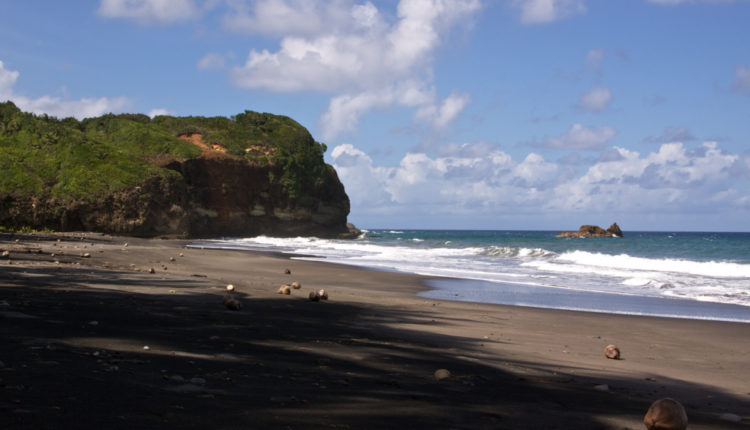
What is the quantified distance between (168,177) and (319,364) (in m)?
44.8

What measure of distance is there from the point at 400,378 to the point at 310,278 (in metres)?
12.8

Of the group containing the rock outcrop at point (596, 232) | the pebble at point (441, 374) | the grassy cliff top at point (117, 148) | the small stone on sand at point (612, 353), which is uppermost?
the grassy cliff top at point (117, 148)

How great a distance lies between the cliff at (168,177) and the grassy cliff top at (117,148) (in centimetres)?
9

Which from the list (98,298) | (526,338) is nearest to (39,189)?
(98,298)

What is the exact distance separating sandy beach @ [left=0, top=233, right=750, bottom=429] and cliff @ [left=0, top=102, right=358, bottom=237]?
31.7m

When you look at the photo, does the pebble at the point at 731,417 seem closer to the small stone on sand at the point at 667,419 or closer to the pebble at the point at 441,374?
the small stone on sand at the point at 667,419

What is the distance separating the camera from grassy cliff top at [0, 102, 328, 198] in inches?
1534

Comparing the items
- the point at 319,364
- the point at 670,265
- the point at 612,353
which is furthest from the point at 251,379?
the point at 670,265

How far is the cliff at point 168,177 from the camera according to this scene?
38.8 metres

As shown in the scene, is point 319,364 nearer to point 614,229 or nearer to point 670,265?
point 670,265

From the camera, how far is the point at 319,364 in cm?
525

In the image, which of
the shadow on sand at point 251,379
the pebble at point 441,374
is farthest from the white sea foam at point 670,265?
the pebble at point 441,374

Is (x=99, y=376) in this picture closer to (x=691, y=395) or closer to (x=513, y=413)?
(x=513, y=413)

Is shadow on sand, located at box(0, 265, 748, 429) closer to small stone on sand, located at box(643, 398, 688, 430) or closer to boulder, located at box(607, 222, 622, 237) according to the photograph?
small stone on sand, located at box(643, 398, 688, 430)
